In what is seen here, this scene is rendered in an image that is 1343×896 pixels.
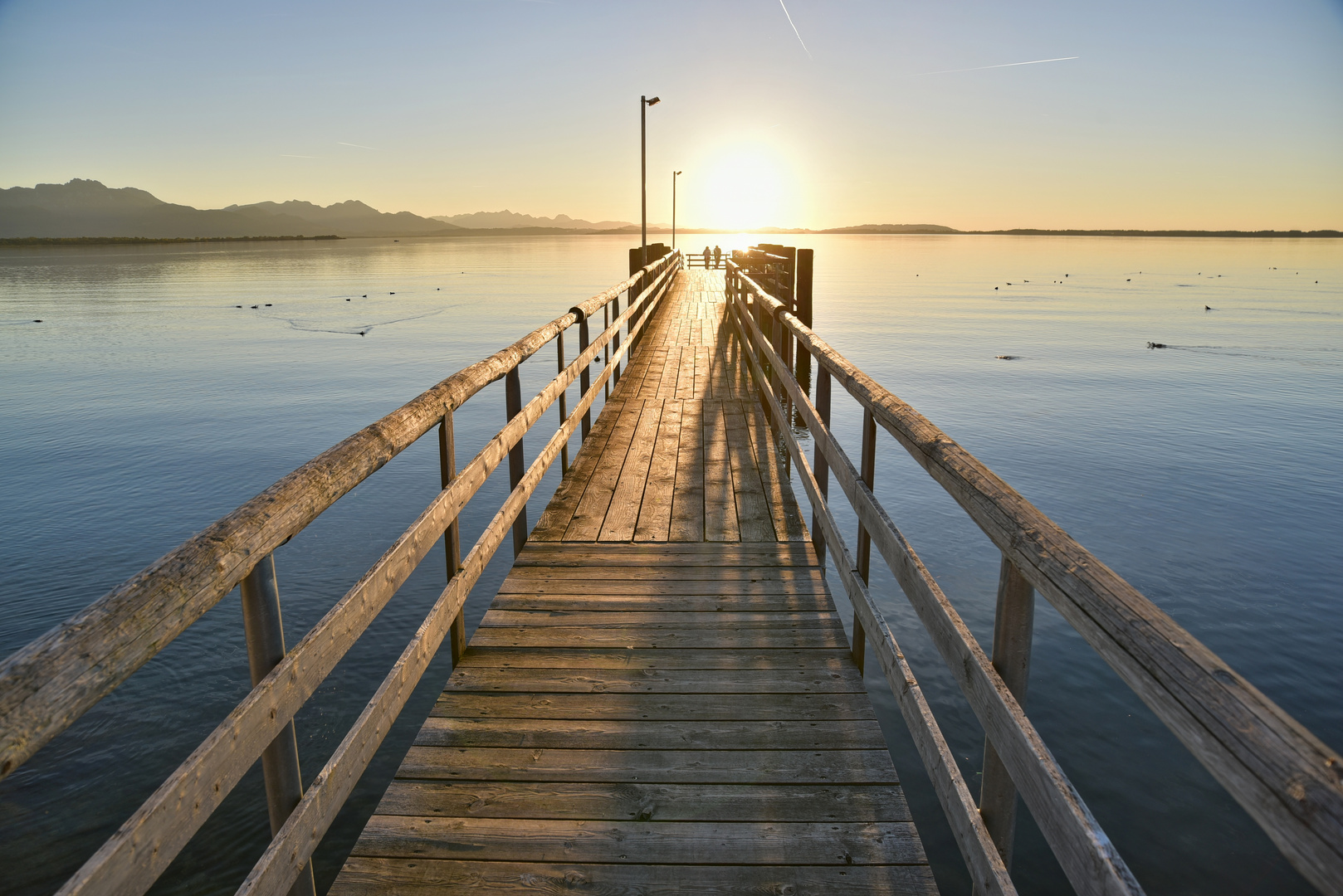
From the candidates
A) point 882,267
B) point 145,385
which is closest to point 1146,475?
point 145,385

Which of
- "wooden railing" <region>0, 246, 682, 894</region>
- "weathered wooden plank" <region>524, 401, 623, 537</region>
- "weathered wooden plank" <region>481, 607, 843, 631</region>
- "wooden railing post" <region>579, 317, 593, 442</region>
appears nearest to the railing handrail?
"wooden railing" <region>0, 246, 682, 894</region>

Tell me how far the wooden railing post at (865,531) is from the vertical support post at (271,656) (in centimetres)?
202

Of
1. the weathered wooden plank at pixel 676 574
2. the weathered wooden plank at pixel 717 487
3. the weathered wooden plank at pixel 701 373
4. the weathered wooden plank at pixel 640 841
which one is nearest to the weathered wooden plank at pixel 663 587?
the weathered wooden plank at pixel 676 574

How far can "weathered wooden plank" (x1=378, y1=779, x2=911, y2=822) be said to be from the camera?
2553mm

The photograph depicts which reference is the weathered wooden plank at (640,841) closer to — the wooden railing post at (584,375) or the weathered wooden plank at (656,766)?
the weathered wooden plank at (656,766)

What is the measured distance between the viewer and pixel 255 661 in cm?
170

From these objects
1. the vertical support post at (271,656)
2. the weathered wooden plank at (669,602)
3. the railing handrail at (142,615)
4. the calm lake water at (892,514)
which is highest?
the railing handrail at (142,615)

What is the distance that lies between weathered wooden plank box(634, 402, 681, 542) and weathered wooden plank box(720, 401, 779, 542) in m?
0.47

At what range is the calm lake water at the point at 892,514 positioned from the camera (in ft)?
16.2

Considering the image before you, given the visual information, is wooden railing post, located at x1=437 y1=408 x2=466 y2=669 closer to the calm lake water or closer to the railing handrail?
the railing handrail

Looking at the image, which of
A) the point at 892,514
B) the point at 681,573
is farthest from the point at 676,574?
the point at 892,514

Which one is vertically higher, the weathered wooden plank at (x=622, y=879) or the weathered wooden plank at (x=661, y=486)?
the weathered wooden plank at (x=661, y=486)

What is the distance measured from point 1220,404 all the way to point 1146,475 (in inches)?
311

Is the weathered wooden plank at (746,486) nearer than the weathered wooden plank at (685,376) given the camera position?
Yes
